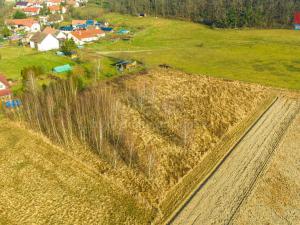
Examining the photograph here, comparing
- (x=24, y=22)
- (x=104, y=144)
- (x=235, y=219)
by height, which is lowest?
(x=235, y=219)

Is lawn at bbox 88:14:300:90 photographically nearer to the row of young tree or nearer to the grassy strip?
the row of young tree

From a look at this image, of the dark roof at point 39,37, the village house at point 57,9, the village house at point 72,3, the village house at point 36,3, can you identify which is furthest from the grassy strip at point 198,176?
the village house at point 36,3

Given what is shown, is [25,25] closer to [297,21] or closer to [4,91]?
[4,91]

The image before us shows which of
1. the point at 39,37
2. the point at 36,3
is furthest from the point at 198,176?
the point at 36,3

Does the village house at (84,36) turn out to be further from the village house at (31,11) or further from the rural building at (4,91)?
the village house at (31,11)

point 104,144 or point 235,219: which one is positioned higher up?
point 104,144

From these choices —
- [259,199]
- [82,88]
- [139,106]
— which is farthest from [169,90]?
[259,199]

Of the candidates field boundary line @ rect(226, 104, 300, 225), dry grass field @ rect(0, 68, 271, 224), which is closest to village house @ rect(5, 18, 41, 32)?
dry grass field @ rect(0, 68, 271, 224)

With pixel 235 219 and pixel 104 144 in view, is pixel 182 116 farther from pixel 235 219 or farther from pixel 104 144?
pixel 235 219
